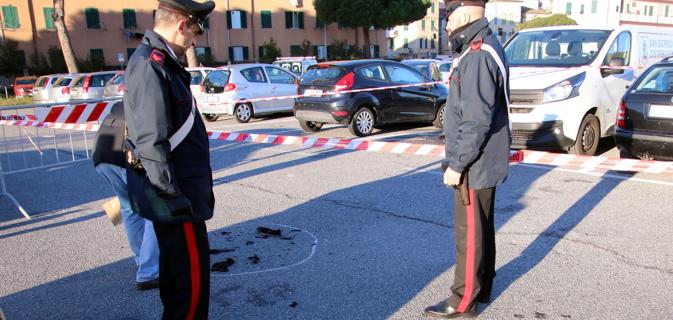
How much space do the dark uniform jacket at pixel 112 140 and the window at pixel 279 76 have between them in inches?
453

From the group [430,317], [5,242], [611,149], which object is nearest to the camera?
[430,317]

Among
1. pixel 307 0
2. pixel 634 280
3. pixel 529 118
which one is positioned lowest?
pixel 634 280

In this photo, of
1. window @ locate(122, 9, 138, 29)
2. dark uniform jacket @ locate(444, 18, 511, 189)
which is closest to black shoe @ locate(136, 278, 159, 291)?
dark uniform jacket @ locate(444, 18, 511, 189)

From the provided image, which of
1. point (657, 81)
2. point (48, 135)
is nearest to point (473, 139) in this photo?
point (657, 81)

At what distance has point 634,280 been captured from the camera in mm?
3807

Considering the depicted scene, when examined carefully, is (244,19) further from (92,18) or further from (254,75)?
(254,75)

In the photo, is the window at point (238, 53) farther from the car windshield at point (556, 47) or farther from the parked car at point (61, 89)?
the car windshield at point (556, 47)

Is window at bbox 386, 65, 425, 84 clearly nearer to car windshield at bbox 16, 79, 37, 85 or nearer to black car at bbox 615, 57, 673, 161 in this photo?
black car at bbox 615, 57, 673, 161

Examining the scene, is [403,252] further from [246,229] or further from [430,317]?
[246,229]

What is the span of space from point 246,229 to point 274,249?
66 cm

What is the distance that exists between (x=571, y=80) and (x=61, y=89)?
19.3m

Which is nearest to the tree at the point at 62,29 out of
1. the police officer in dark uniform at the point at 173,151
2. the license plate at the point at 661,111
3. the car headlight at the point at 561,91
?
the car headlight at the point at 561,91

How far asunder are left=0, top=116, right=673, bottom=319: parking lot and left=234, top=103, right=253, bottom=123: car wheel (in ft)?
23.2

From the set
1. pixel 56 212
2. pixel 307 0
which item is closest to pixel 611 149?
pixel 56 212
